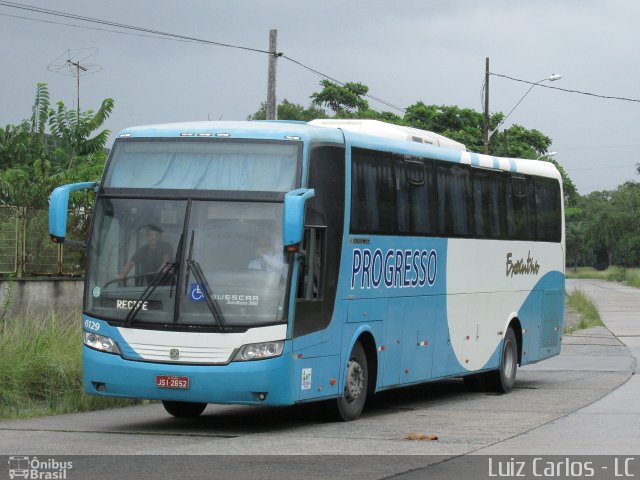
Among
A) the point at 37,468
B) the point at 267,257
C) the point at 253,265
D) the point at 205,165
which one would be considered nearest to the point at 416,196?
the point at 205,165

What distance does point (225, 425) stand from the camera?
563 inches

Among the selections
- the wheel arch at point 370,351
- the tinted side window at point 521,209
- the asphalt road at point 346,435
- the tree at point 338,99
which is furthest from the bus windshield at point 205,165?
the tree at point 338,99

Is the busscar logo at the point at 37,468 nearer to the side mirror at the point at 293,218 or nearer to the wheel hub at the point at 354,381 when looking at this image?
the side mirror at the point at 293,218

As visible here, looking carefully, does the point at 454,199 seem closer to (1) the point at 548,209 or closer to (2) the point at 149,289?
(1) the point at 548,209

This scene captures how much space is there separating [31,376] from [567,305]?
39607 mm

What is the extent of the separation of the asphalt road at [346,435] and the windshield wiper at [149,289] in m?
1.19

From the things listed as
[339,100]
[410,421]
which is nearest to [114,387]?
[410,421]

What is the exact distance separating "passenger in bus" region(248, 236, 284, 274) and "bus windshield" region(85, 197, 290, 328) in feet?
0.03

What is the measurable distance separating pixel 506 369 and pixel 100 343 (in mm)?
8138

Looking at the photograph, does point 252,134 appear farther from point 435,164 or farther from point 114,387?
point 435,164

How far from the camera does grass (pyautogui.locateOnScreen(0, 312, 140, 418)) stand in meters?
16.2

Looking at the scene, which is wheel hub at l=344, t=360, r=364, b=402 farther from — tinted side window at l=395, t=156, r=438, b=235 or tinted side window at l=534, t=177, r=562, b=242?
tinted side window at l=534, t=177, r=562, b=242

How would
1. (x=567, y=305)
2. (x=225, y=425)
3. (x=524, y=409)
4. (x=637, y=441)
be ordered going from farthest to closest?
(x=567, y=305) < (x=524, y=409) < (x=225, y=425) < (x=637, y=441)

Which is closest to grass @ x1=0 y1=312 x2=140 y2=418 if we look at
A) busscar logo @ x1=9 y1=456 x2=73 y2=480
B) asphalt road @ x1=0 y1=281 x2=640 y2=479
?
asphalt road @ x1=0 y1=281 x2=640 y2=479
